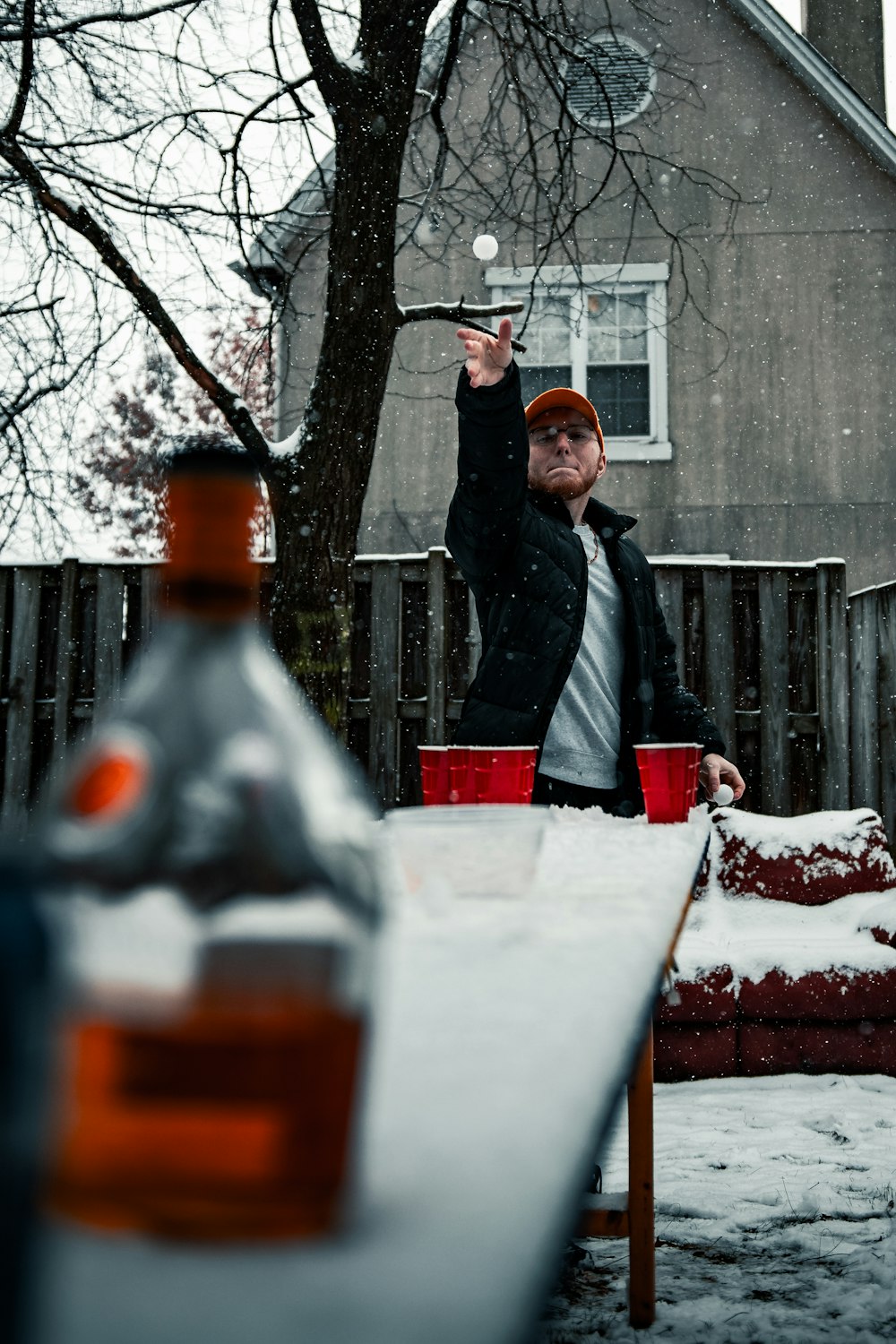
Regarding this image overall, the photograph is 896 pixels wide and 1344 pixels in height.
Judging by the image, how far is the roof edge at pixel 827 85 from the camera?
958 centimetres

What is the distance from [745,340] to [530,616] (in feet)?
25.9

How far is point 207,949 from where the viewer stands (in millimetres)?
403

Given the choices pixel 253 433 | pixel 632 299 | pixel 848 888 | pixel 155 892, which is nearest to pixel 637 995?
pixel 155 892

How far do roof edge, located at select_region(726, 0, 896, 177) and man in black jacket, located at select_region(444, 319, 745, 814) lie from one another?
329 inches

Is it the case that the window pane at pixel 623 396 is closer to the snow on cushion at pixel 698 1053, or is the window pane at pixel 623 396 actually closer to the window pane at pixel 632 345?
the window pane at pixel 632 345

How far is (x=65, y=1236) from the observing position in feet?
1.10

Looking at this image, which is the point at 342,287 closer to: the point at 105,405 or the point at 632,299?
the point at 105,405

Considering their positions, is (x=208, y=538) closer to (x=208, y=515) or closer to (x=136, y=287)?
(x=208, y=515)

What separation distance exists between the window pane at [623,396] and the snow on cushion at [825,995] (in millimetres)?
6823

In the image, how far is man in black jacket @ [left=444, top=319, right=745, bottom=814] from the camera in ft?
8.21

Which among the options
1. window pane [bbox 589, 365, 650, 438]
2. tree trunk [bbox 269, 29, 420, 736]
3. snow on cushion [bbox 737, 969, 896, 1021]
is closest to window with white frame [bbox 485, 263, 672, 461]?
window pane [bbox 589, 365, 650, 438]

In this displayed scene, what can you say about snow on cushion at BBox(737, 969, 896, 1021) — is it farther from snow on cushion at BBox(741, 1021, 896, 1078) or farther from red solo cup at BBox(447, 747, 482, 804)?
red solo cup at BBox(447, 747, 482, 804)

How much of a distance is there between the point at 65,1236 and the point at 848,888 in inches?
166

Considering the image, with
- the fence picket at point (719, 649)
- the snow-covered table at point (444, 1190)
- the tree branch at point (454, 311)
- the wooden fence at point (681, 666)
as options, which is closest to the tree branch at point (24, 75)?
the tree branch at point (454, 311)
